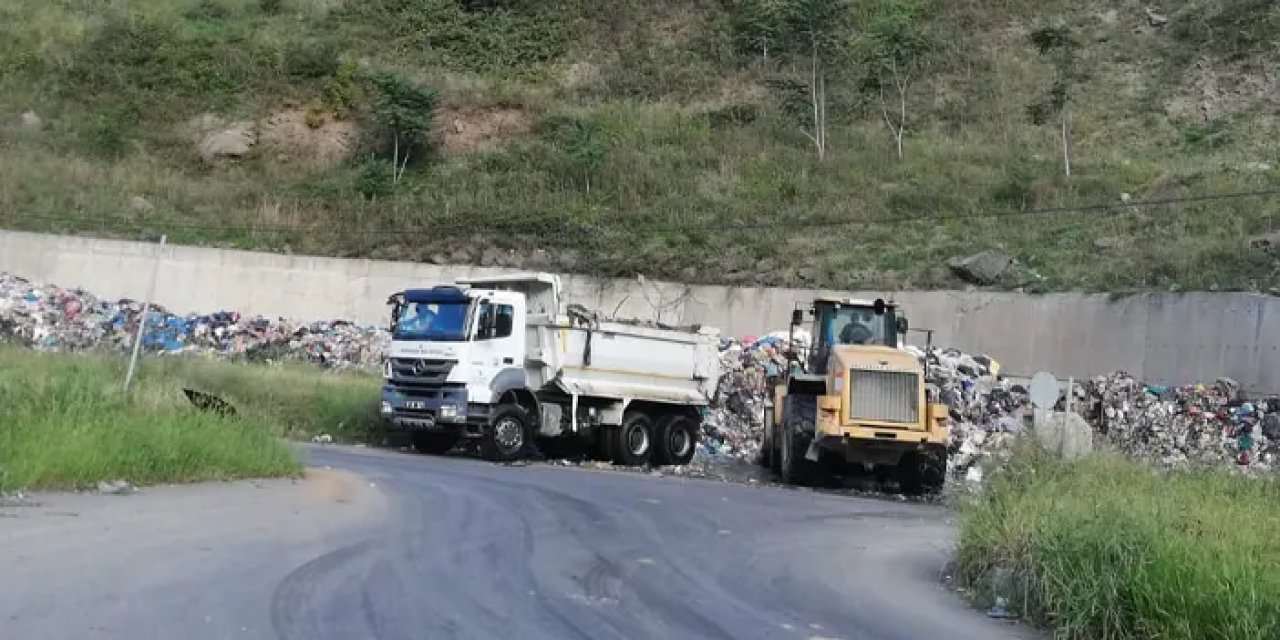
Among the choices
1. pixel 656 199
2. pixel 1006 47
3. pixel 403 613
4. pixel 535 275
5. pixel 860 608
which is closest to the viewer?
pixel 403 613

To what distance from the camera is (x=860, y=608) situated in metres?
8.77

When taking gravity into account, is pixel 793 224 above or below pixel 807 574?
above

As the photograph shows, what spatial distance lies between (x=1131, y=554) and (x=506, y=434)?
14122 mm

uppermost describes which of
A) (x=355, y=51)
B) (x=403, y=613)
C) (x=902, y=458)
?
(x=355, y=51)

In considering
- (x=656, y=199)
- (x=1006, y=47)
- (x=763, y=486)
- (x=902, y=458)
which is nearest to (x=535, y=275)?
(x=763, y=486)

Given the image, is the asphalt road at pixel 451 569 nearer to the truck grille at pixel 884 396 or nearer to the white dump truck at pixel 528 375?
the truck grille at pixel 884 396

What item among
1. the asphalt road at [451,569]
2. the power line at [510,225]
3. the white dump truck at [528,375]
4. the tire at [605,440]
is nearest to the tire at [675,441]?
the white dump truck at [528,375]

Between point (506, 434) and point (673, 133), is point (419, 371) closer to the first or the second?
point (506, 434)

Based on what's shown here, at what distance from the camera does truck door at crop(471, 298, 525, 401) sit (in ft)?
67.1

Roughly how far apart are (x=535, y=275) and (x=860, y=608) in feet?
44.8

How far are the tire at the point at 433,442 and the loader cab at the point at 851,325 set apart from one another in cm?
661

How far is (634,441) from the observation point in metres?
21.9

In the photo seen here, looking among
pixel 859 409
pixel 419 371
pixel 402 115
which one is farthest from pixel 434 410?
pixel 402 115

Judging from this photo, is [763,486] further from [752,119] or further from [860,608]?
[752,119]
